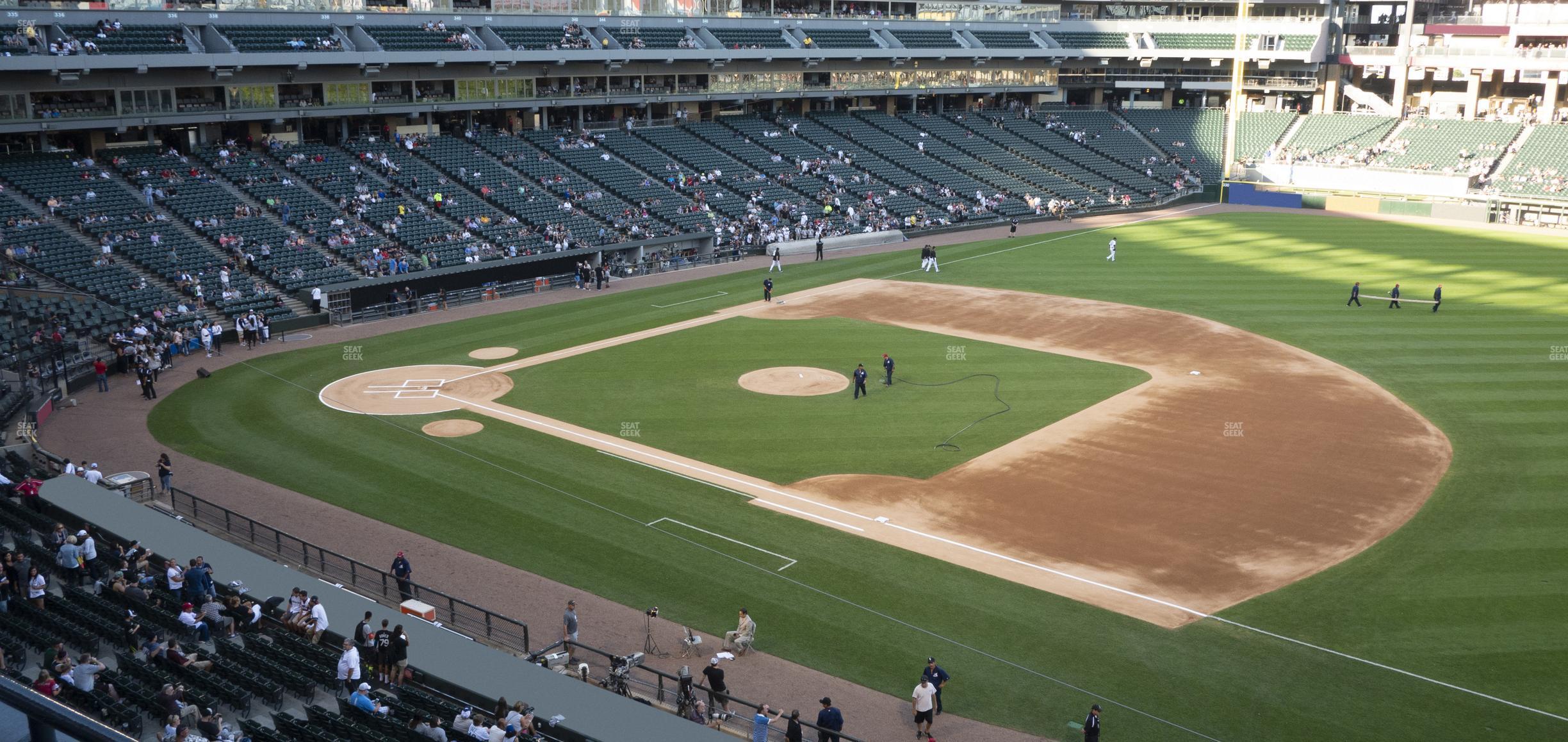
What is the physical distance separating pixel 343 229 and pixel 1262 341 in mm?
39447

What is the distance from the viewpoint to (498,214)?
56.2 metres

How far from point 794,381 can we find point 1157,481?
13.2 m

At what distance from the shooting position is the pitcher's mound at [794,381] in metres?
36.2

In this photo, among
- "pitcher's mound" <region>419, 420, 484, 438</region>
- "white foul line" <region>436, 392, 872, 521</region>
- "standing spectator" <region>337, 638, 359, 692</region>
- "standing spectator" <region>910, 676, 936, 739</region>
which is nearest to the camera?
"standing spectator" <region>337, 638, 359, 692</region>

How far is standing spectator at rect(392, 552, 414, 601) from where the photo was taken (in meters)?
21.1

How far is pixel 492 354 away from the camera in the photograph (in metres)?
41.0

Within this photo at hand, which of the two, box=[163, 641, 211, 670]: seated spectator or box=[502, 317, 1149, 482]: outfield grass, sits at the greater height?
box=[163, 641, 211, 670]: seated spectator

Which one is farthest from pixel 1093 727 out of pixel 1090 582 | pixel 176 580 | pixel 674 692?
pixel 176 580

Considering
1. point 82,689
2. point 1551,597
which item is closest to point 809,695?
point 82,689

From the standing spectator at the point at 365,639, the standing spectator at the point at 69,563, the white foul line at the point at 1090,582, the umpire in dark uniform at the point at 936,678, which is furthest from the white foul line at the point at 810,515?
the standing spectator at the point at 69,563

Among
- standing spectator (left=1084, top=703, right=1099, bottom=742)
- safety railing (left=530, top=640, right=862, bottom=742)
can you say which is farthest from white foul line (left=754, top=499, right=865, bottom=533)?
standing spectator (left=1084, top=703, right=1099, bottom=742)

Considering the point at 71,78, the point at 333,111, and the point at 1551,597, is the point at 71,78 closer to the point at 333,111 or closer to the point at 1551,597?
the point at 333,111

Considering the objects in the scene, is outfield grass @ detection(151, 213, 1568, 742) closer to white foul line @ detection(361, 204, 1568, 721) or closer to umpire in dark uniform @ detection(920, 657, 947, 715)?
white foul line @ detection(361, 204, 1568, 721)

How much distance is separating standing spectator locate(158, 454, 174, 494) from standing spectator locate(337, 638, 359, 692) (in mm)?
11705
